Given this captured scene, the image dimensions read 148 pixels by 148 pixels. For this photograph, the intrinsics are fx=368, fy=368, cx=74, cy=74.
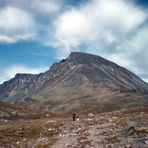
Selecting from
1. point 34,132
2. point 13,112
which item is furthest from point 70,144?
point 13,112

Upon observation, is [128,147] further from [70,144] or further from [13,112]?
[13,112]

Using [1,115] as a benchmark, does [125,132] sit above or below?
below

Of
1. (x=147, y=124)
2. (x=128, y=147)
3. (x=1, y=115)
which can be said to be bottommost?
(x=128, y=147)

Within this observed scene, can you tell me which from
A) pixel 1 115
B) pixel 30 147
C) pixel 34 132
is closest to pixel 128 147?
pixel 30 147

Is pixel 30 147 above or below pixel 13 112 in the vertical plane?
below

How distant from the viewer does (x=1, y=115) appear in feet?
596

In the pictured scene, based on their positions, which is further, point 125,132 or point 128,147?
point 125,132

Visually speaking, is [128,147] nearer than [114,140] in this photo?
Yes

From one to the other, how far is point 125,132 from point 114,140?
22.7 feet

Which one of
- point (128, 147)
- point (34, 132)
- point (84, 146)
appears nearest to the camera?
point (128, 147)

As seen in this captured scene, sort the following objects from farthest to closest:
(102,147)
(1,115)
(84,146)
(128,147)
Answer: (1,115), (84,146), (102,147), (128,147)

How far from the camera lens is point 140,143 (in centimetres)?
3881

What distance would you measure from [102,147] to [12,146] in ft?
44.4

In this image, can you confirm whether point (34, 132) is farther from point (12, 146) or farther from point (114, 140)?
point (114, 140)
